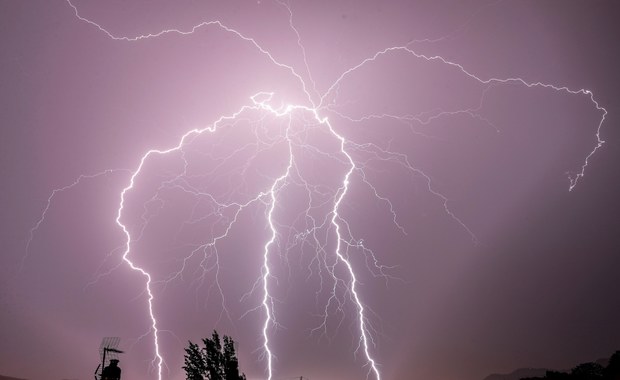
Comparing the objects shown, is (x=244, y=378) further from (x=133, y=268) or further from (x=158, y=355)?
(x=133, y=268)

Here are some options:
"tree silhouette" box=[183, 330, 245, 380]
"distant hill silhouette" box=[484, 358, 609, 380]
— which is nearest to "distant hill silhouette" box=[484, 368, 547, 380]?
"distant hill silhouette" box=[484, 358, 609, 380]

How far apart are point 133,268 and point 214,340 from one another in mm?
10112

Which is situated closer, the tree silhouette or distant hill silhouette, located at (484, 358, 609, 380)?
the tree silhouette

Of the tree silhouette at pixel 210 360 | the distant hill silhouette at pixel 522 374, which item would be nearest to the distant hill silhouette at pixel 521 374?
the distant hill silhouette at pixel 522 374

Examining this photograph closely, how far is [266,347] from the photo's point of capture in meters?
19.8

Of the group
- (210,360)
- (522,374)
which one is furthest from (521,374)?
(210,360)

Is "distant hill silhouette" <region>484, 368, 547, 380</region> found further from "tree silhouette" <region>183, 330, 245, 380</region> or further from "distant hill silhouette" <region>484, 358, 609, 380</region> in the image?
"tree silhouette" <region>183, 330, 245, 380</region>

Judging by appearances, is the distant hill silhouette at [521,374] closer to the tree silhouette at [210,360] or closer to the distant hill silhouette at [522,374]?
the distant hill silhouette at [522,374]

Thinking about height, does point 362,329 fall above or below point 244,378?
above

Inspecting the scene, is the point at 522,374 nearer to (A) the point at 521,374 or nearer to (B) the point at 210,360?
(A) the point at 521,374

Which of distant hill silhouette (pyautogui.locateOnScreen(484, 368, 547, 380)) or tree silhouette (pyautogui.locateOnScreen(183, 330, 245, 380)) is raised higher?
distant hill silhouette (pyautogui.locateOnScreen(484, 368, 547, 380))

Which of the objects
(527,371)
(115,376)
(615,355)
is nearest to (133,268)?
(115,376)

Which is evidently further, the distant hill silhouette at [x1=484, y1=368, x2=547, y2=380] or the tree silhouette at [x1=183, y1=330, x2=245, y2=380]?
the distant hill silhouette at [x1=484, y1=368, x2=547, y2=380]

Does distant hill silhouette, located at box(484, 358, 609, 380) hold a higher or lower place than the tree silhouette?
higher
